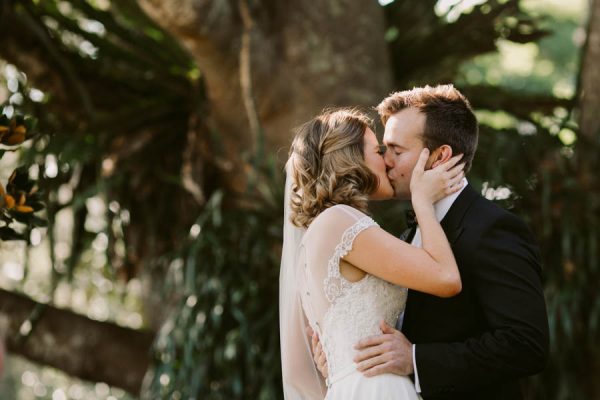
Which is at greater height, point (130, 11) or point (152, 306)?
point (130, 11)

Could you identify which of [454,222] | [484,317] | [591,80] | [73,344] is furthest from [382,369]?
[73,344]

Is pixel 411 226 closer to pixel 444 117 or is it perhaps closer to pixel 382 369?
pixel 444 117

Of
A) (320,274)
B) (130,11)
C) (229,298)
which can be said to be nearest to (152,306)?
(229,298)

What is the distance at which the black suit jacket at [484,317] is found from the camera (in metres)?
2.40

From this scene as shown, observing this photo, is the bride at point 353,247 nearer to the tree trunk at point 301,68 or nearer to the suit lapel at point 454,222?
the suit lapel at point 454,222

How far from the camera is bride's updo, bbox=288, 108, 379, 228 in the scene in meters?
2.62

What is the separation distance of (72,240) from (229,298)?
3.86 feet

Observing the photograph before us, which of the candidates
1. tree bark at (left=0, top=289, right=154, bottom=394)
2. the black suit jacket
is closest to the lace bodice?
the black suit jacket

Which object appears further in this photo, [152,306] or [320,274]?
[152,306]

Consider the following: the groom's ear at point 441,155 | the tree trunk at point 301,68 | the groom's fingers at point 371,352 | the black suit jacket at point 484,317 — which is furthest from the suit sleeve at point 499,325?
the tree trunk at point 301,68

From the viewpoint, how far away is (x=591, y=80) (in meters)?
4.38

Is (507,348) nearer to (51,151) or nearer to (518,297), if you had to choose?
(518,297)

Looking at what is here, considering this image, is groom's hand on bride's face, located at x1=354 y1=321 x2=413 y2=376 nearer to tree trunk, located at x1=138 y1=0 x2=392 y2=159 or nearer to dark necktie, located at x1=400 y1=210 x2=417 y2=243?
dark necktie, located at x1=400 y1=210 x2=417 y2=243

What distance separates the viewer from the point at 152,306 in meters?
5.56
